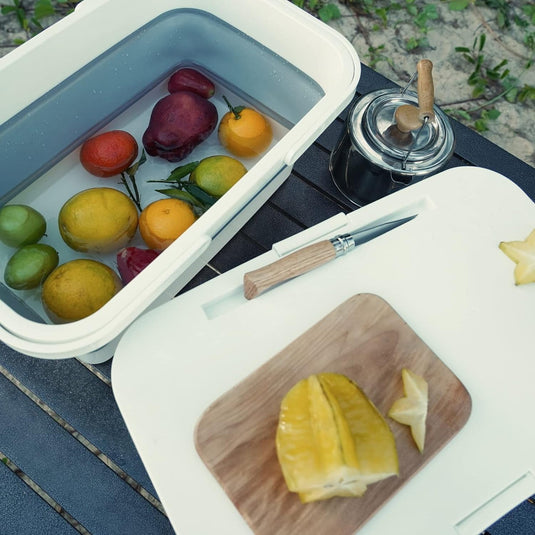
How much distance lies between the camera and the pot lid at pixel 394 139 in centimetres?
81

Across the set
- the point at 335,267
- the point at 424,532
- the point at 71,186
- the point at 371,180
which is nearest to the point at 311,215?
the point at 371,180

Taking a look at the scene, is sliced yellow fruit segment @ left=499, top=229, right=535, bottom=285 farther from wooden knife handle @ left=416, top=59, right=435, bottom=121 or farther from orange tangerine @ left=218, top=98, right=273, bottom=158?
orange tangerine @ left=218, top=98, right=273, bottom=158

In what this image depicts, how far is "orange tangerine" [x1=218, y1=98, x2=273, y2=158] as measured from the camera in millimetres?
969

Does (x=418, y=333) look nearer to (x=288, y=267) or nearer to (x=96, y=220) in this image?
(x=288, y=267)

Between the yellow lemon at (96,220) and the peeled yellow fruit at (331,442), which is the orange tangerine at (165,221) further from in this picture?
the peeled yellow fruit at (331,442)

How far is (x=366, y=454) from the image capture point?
1.92ft

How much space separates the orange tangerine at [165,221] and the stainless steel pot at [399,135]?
0.32m

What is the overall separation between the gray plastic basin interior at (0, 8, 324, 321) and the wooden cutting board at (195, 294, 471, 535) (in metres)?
0.48

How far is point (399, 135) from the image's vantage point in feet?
2.66

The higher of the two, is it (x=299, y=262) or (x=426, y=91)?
(x=426, y=91)

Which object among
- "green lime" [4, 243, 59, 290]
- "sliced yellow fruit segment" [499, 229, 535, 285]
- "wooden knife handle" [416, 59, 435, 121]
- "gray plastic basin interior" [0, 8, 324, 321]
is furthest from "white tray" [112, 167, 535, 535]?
"gray plastic basin interior" [0, 8, 324, 321]

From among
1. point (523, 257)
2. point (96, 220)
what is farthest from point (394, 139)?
point (96, 220)

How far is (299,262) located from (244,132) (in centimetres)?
37

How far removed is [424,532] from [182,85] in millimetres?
910
